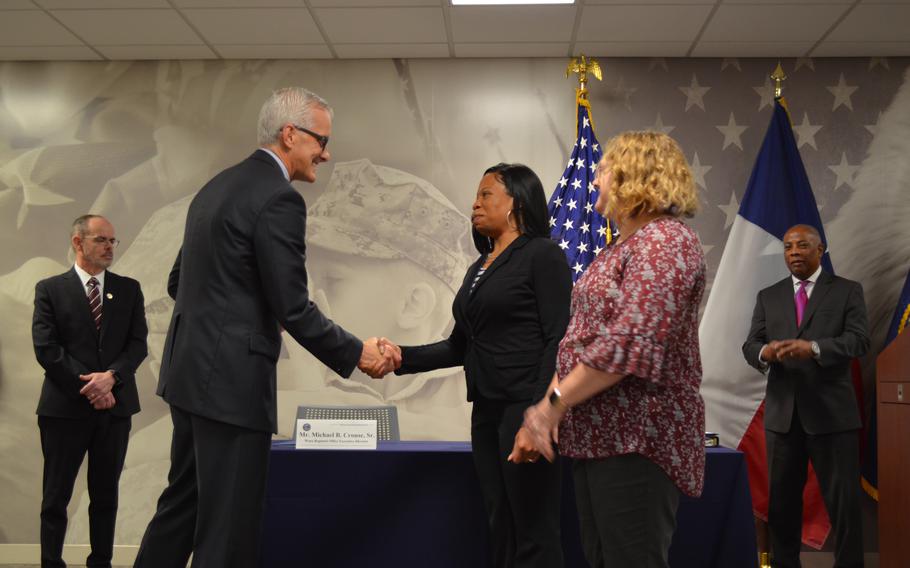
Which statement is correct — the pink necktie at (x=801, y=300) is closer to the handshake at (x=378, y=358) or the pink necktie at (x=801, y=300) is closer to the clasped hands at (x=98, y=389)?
the handshake at (x=378, y=358)

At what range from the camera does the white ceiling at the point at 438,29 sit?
442 centimetres

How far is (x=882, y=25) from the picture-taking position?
462 cm

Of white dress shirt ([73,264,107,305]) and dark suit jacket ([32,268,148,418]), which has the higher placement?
white dress shirt ([73,264,107,305])

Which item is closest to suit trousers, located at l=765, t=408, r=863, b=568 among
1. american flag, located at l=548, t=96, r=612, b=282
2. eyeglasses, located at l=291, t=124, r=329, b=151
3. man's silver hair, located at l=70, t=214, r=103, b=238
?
american flag, located at l=548, t=96, r=612, b=282

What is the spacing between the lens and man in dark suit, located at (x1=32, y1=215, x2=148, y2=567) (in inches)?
146

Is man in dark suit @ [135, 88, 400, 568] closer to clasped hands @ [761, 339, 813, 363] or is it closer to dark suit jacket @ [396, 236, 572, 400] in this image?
dark suit jacket @ [396, 236, 572, 400]

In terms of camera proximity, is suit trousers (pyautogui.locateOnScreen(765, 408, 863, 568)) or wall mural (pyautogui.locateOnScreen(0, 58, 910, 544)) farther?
wall mural (pyautogui.locateOnScreen(0, 58, 910, 544))

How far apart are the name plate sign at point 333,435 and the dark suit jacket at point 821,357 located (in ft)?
7.09

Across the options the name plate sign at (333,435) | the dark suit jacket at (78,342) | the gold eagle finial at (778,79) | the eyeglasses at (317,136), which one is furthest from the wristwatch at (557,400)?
the gold eagle finial at (778,79)

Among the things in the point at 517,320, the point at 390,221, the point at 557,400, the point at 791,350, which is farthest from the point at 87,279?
the point at 791,350

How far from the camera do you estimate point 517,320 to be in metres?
2.38

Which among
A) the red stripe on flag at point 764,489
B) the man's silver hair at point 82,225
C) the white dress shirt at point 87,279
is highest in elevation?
the man's silver hair at point 82,225

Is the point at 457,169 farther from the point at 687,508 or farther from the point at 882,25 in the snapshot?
the point at 687,508

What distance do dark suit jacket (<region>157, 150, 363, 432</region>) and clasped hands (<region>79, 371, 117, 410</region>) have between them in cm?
182
